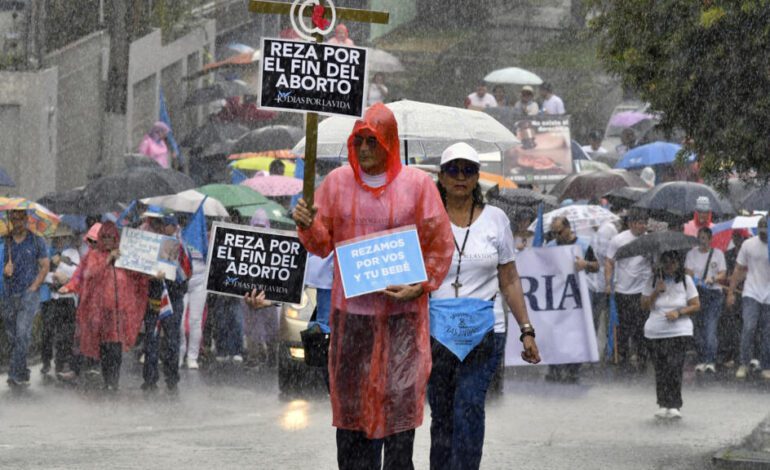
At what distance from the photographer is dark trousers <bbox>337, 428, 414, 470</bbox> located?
25.0ft

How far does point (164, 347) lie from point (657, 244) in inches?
189

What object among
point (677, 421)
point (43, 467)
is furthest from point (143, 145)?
point (43, 467)

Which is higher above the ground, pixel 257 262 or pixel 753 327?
pixel 257 262

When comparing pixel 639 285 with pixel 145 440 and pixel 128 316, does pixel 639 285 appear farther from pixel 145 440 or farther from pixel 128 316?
pixel 145 440

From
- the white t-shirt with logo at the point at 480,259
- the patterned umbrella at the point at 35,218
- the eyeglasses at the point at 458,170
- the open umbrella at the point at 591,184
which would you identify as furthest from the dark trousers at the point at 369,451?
the open umbrella at the point at 591,184

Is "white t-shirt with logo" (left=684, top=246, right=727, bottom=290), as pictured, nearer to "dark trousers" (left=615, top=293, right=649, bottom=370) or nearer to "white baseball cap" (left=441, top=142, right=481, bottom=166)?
"dark trousers" (left=615, top=293, right=649, bottom=370)

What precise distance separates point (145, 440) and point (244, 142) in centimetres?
1417

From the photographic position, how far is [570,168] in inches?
1006

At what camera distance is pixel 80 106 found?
28734 mm

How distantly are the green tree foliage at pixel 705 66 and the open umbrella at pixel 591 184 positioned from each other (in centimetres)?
1063

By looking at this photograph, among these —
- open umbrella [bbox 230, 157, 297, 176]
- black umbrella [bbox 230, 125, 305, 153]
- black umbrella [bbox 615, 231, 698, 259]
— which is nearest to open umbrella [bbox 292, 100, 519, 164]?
black umbrella [bbox 615, 231, 698, 259]

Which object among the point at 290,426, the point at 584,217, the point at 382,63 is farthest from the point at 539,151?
the point at 290,426

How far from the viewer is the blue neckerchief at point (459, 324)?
8.62 m

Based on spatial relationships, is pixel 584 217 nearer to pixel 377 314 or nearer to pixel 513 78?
pixel 377 314
